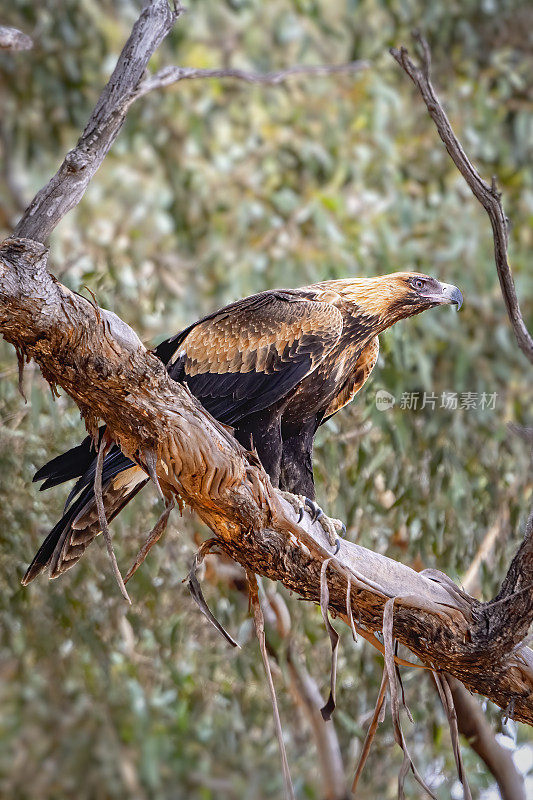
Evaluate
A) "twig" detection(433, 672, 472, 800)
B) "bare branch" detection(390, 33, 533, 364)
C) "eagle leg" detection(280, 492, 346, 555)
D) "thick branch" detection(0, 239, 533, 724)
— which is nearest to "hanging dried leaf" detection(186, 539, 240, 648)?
"thick branch" detection(0, 239, 533, 724)

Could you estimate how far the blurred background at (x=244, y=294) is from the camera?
3.37m

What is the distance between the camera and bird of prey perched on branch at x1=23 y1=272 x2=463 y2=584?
210cm

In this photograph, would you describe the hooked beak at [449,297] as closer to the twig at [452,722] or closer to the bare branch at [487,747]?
the twig at [452,722]

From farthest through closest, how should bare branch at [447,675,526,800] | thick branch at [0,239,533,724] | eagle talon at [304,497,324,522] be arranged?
bare branch at [447,675,526,800]
eagle talon at [304,497,324,522]
thick branch at [0,239,533,724]

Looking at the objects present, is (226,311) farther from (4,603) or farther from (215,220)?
(215,220)

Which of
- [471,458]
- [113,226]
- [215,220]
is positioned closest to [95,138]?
[471,458]

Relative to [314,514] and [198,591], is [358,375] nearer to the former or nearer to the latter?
[314,514]

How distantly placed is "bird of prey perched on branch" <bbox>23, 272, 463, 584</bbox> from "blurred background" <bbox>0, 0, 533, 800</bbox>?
2.75 feet

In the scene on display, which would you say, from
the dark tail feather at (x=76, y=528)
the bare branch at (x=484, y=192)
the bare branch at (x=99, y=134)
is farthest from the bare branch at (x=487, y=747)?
the bare branch at (x=99, y=134)

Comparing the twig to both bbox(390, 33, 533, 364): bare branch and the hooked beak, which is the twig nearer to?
bbox(390, 33, 533, 364): bare branch

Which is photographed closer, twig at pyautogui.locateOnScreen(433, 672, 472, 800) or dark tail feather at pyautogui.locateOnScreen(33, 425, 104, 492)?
twig at pyautogui.locateOnScreen(433, 672, 472, 800)

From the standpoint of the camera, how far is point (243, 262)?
447 centimetres

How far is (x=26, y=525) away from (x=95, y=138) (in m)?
1.76

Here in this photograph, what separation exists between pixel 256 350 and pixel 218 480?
0.50 metres
